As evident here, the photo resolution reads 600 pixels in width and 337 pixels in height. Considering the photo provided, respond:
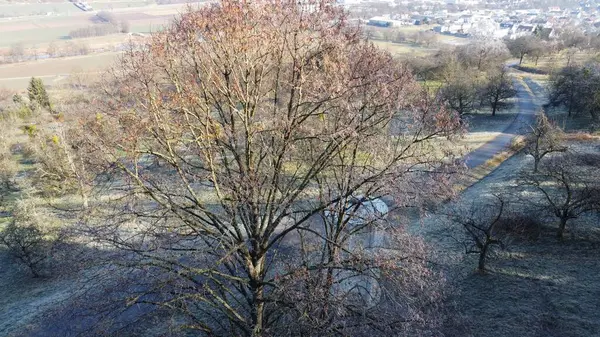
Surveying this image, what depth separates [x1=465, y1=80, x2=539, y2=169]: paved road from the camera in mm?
25777

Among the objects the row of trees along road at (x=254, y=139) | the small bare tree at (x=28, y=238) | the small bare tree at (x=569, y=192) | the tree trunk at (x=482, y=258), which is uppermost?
the row of trees along road at (x=254, y=139)

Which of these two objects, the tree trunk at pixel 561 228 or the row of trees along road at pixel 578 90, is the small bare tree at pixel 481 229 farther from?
the row of trees along road at pixel 578 90

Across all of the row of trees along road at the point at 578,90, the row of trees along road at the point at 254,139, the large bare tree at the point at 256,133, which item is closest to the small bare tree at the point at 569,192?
the row of trees along road at the point at 254,139

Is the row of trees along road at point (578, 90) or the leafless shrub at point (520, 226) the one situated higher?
the row of trees along road at point (578, 90)

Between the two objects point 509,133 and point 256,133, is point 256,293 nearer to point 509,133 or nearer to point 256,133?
point 256,133

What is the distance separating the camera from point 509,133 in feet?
102

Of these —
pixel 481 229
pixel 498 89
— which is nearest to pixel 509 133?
pixel 498 89

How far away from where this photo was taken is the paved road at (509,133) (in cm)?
2578

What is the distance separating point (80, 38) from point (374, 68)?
3147 inches

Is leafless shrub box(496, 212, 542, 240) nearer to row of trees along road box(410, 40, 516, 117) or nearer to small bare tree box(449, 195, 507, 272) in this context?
small bare tree box(449, 195, 507, 272)

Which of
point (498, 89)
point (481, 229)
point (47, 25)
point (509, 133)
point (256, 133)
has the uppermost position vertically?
point (47, 25)

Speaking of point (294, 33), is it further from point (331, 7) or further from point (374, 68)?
point (374, 68)

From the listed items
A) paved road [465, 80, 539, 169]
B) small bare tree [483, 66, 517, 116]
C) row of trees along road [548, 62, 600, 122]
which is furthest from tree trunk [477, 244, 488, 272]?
small bare tree [483, 66, 517, 116]

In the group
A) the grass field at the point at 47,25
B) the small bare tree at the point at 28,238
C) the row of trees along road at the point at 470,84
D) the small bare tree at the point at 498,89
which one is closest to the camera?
the small bare tree at the point at 28,238
